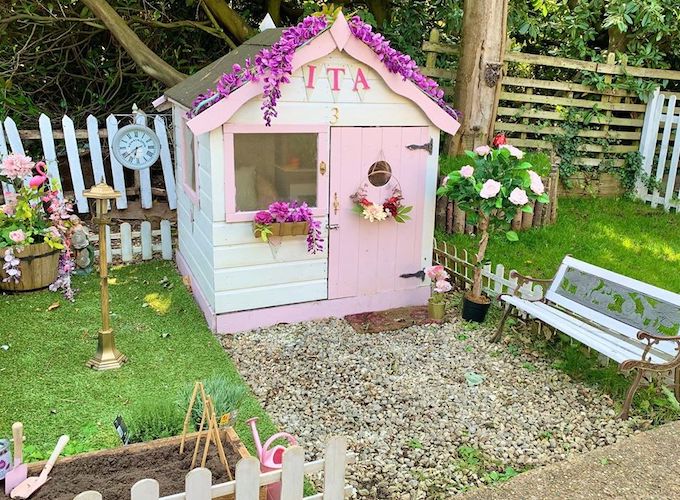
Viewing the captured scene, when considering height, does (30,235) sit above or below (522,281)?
above

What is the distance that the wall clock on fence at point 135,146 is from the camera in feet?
23.7

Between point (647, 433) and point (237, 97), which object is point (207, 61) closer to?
point (237, 97)

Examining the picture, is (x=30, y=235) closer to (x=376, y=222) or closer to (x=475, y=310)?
(x=376, y=222)

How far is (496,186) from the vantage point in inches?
208

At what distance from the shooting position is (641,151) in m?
10.0

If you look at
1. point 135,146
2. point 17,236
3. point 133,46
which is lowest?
point 17,236

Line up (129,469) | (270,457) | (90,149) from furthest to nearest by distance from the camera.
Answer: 1. (90,149)
2. (270,457)
3. (129,469)

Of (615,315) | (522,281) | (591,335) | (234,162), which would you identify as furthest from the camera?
(522,281)

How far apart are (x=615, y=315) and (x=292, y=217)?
276 centimetres

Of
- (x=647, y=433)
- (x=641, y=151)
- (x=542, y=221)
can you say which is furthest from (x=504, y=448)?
(x=641, y=151)

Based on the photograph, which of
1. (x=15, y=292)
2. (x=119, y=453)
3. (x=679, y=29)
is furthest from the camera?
(x=679, y=29)

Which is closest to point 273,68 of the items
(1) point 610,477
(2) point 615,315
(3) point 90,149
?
(2) point 615,315

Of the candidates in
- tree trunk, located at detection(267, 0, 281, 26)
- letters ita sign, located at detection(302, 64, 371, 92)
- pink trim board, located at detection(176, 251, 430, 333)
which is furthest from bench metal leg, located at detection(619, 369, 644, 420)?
tree trunk, located at detection(267, 0, 281, 26)

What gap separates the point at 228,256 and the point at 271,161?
36.2 inches
